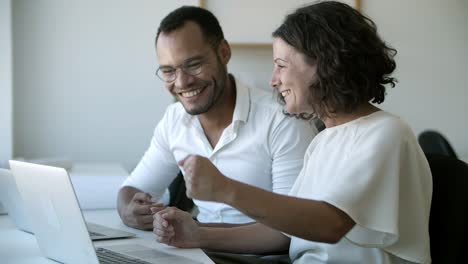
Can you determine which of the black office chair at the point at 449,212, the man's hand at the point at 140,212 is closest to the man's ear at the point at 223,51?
the man's hand at the point at 140,212

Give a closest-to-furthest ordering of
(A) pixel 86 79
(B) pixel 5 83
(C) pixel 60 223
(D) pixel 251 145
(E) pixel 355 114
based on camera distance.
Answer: (C) pixel 60 223 < (E) pixel 355 114 < (D) pixel 251 145 < (B) pixel 5 83 < (A) pixel 86 79

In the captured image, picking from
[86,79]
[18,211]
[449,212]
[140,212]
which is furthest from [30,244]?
[86,79]

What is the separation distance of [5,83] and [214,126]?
0.88 metres

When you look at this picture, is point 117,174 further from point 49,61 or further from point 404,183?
point 404,183

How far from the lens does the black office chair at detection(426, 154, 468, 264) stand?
1283 millimetres

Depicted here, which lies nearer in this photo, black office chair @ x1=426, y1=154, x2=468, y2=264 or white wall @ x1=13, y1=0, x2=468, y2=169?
black office chair @ x1=426, y1=154, x2=468, y2=264

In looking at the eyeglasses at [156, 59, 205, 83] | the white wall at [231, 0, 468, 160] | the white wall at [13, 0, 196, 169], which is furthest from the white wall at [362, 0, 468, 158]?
the eyeglasses at [156, 59, 205, 83]

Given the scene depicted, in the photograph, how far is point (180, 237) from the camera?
1.51 m

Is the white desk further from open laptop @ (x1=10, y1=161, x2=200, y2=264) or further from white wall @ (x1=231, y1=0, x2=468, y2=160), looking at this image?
white wall @ (x1=231, y1=0, x2=468, y2=160)

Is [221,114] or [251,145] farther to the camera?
[221,114]

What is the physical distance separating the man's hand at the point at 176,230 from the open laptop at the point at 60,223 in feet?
0.21

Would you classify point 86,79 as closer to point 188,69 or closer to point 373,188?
point 188,69

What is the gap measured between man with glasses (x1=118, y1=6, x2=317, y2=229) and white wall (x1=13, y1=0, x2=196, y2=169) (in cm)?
74

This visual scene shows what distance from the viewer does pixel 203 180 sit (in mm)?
1132
